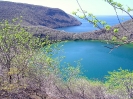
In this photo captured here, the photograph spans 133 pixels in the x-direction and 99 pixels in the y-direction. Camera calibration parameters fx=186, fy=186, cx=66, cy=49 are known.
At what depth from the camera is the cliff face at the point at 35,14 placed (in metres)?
70.4

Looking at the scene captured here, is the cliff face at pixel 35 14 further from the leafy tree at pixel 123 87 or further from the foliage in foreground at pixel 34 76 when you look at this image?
the leafy tree at pixel 123 87

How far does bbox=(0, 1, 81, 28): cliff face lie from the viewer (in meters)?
70.4

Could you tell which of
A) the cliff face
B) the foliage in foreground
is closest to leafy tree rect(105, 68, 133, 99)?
the foliage in foreground

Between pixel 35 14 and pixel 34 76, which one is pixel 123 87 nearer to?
pixel 34 76

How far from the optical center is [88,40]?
171 feet

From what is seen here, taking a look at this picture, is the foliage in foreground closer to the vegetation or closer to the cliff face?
the vegetation

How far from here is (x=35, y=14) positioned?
91688 millimetres

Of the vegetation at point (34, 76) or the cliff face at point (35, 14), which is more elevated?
the vegetation at point (34, 76)

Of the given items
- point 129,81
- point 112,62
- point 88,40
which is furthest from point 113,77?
point 88,40

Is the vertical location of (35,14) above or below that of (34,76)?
below

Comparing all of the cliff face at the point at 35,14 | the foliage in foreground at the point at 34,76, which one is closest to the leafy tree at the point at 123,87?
the foliage in foreground at the point at 34,76

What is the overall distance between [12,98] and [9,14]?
62535 mm

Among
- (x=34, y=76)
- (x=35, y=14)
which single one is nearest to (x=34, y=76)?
(x=34, y=76)

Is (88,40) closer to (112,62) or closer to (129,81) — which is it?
(112,62)
